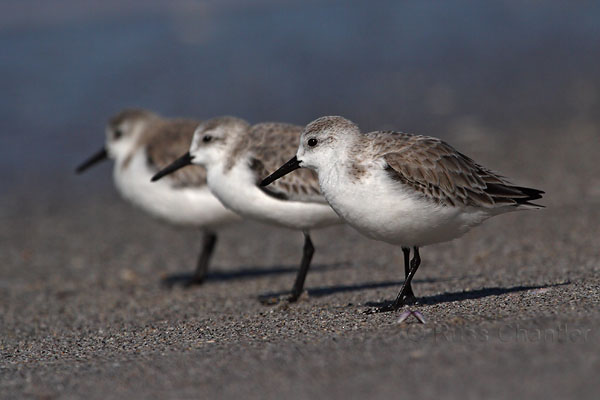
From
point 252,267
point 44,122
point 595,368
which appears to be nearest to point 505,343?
point 595,368

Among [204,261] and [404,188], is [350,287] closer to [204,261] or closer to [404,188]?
[204,261]

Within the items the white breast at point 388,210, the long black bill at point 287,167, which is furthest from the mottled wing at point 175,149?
the white breast at point 388,210

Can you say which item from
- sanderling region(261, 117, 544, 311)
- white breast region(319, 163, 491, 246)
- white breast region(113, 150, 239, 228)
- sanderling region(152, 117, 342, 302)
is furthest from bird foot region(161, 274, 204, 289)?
white breast region(319, 163, 491, 246)

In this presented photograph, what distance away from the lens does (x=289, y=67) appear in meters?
19.2

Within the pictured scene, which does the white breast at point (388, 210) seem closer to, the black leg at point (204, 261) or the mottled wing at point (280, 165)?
the mottled wing at point (280, 165)

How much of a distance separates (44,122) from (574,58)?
11.3 meters

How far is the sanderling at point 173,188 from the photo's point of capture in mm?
8656

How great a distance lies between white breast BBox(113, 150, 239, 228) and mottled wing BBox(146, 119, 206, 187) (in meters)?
0.08

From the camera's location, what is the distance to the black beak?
7910 mm

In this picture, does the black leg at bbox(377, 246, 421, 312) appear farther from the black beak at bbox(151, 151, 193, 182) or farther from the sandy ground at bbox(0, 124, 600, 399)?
the black beak at bbox(151, 151, 193, 182)

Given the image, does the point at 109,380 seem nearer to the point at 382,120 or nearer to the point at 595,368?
the point at 595,368

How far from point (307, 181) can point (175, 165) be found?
1581mm

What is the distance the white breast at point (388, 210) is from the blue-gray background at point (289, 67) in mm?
8487

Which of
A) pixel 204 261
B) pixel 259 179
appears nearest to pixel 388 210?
pixel 259 179
